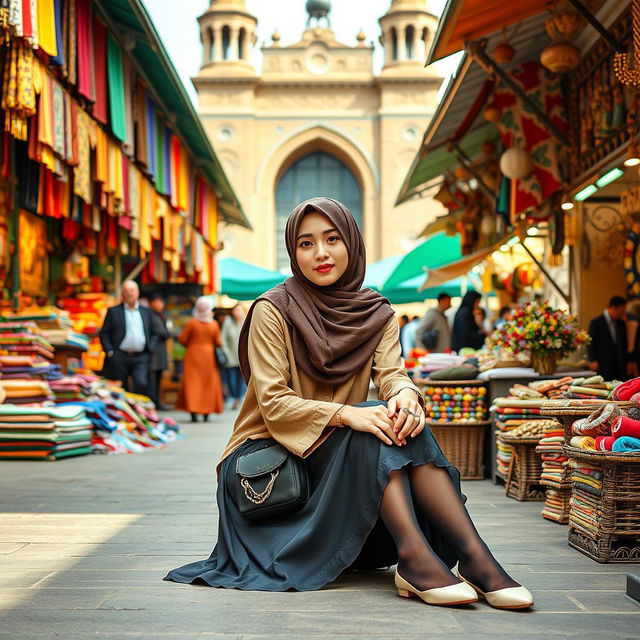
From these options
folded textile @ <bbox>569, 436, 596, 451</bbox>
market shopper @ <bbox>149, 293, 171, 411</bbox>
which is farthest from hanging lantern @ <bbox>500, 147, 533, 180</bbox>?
market shopper @ <bbox>149, 293, 171, 411</bbox>

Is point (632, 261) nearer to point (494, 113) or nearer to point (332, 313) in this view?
point (494, 113)

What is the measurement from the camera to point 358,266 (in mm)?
3508

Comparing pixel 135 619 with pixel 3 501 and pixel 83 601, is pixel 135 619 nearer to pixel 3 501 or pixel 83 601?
pixel 83 601

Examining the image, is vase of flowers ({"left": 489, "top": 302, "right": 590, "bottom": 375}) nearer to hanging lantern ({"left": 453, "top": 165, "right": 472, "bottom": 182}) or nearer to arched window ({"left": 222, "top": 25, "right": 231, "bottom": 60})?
hanging lantern ({"left": 453, "top": 165, "right": 472, "bottom": 182})

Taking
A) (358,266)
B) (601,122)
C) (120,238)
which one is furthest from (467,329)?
(358,266)

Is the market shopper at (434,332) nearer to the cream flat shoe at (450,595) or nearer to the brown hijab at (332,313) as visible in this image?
the brown hijab at (332,313)

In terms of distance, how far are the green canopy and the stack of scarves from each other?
11.5 meters

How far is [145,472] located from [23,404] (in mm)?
1557

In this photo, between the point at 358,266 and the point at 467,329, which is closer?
the point at 358,266

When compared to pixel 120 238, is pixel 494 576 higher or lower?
lower

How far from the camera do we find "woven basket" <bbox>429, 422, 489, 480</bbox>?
6496mm

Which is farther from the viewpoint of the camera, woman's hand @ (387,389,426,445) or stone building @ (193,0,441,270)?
stone building @ (193,0,441,270)

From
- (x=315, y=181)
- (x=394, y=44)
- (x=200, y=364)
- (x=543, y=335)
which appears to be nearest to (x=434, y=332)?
(x=200, y=364)

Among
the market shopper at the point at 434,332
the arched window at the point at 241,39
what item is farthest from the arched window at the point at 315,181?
the market shopper at the point at 434,332
